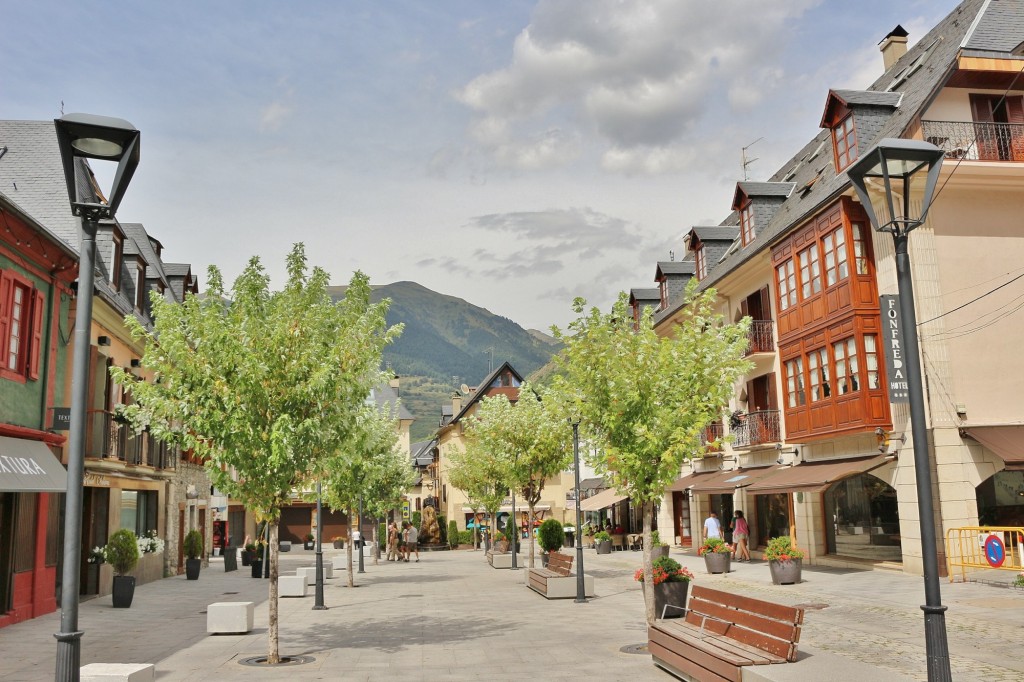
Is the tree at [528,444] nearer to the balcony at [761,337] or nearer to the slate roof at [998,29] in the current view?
the balcony at [761,337]

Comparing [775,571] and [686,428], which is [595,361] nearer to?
[686,428]

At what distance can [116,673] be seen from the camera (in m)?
9.11

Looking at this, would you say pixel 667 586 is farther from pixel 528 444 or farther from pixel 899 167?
pixel 528 444

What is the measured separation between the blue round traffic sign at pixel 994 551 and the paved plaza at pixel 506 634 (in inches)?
16.0

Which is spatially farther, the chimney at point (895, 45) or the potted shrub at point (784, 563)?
the chimney at point (895, 45)

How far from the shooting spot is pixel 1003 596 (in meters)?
16.5

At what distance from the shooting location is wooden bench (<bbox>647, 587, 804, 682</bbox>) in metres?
8.42

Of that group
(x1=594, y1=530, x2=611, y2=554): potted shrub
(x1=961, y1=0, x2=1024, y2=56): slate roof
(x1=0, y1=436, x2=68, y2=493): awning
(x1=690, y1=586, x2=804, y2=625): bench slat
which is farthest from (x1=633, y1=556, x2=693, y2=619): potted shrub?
(x1=594, y1=530, x2=611, y2=554): potted shrub

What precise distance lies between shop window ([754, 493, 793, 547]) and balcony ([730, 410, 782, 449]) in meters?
1.97

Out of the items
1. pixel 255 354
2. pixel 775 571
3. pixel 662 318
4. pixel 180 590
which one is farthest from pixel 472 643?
pixel 662 318

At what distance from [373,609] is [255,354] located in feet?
30.2

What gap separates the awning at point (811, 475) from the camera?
22016 mm

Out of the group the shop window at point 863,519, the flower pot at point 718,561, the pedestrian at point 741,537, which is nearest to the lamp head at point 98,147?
the shop window at point 863,519

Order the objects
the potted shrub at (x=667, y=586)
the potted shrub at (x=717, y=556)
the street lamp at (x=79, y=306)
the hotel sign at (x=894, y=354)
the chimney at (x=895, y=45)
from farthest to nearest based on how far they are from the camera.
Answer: the chimney at (x=895, y=45), the potted shrub at (x=717, y=556), the hotel sign at (x=894, y=354), the potted shrub at (x=667, y=586), the street lamp at (x=79, y=306)
